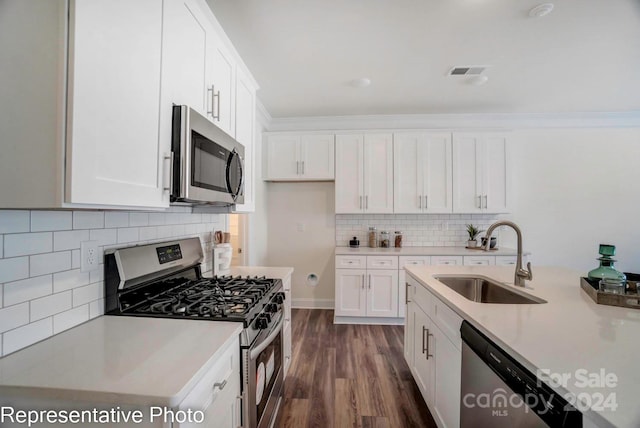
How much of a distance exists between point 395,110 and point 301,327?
9.95ft

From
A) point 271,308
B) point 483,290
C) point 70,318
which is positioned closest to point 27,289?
point 70,318

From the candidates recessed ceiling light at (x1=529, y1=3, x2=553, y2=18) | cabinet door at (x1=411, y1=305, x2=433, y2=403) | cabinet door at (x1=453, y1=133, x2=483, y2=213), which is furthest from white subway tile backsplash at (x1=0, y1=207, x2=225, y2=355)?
cabinet door at (x1=453, y1=133, x2=483, y2=213)

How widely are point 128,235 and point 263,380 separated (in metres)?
1.03

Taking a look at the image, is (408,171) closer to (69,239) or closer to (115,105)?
(115,105)

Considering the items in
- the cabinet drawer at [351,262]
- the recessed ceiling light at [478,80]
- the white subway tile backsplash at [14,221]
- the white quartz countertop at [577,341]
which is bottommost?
the cabinet drawer at [351,262]

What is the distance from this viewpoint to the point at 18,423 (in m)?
0.75

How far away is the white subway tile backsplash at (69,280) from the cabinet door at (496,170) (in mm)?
3974

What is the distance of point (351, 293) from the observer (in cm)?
336

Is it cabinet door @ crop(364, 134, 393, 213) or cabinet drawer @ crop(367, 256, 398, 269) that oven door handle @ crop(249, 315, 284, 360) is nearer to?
cabinet drawer @ crop(367, 256, 398, 269)

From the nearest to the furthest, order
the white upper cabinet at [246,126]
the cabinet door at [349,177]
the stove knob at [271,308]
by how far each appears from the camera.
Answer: the stove knob at [271,308] < the white upper cabinet at [246,126] < the cabinet door at [349,177]

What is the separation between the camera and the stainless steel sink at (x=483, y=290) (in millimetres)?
1631

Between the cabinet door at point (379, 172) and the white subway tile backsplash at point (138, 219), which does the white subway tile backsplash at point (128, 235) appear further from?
the cabinet door at point (379, 172)

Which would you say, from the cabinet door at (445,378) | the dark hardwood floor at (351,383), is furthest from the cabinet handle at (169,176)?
the dark hardwood floor at (351,383)

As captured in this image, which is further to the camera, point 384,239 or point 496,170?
point 384,239
